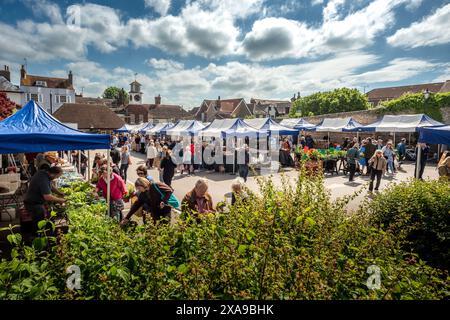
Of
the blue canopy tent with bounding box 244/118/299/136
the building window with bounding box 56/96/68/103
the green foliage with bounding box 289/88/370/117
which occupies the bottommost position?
the blue canopy tent with bounding box 244/118/299/136

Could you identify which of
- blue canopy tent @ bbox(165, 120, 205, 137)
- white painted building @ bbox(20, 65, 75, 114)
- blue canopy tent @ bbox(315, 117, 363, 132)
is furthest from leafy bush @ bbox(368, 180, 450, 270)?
white painted building @ bbox(20, 65, 75, 114)

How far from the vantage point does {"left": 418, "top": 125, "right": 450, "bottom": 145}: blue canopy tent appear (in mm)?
7262

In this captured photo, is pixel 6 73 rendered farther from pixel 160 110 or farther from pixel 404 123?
pixel 404 123

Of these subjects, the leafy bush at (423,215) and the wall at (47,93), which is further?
the wall at (47,93)

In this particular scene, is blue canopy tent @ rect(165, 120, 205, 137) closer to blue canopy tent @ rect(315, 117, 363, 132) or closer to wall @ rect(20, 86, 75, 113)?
blue canopy tent @ rect(315, 117, 363, 132)

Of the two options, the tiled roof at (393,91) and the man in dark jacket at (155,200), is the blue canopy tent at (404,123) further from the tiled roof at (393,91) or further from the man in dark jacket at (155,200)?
the tiled roof at (393,91)

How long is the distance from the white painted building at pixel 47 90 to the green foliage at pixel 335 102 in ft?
146

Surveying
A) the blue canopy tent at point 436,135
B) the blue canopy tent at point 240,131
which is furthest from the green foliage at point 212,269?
the blue canopy tent at point 240,131

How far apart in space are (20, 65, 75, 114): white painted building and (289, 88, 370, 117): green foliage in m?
44.6

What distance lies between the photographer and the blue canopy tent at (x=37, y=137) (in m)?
4.74

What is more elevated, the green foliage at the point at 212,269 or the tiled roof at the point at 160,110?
the tiled roof at the point at 160,110

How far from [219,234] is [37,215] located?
337 cm

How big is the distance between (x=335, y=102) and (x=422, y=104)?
24.0 m

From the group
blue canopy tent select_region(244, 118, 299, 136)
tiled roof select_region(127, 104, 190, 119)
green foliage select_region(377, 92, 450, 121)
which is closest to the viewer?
blue canopy tent select_region(244, 118, 299, 136)
